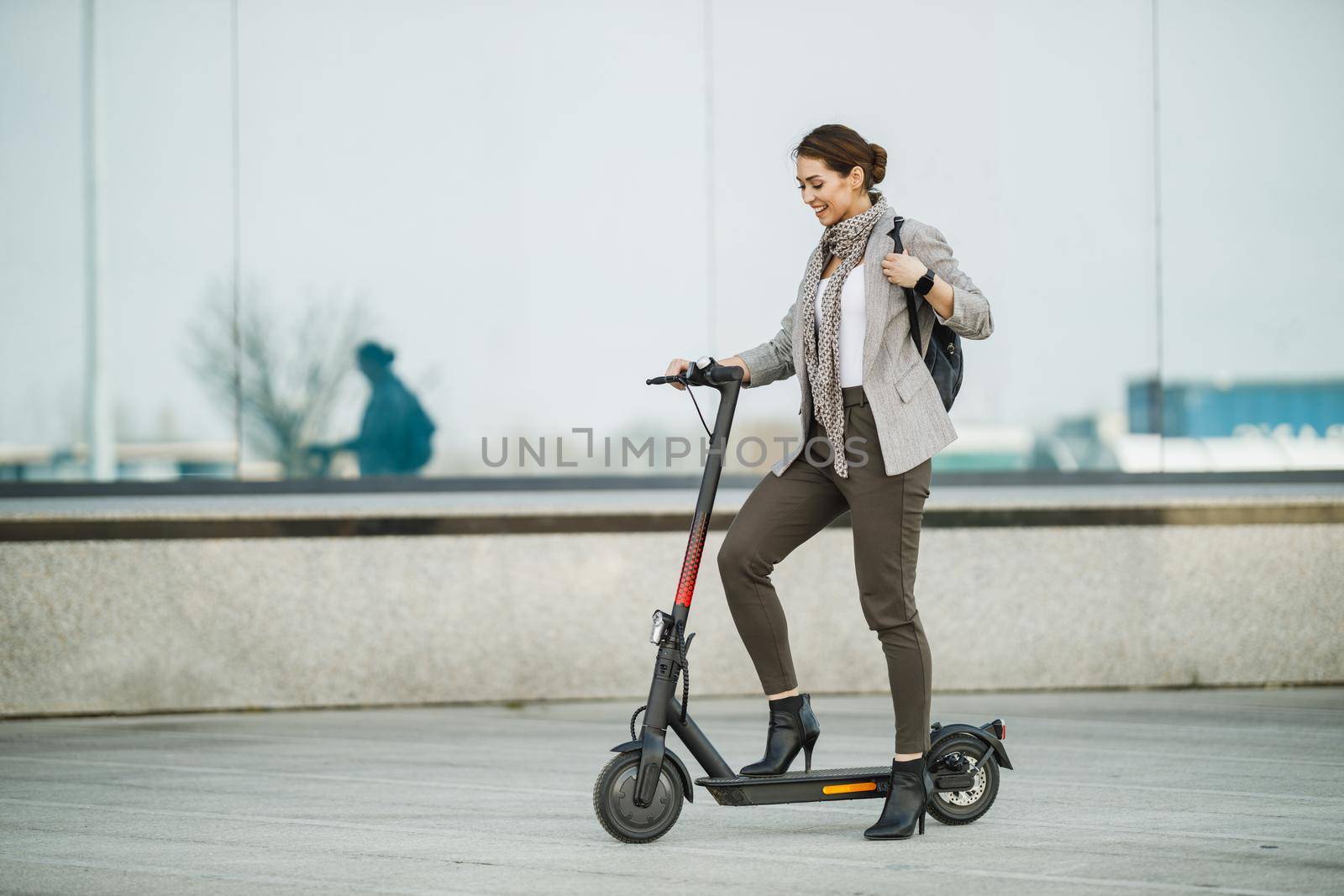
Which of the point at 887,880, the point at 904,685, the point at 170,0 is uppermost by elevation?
the point at 170,0

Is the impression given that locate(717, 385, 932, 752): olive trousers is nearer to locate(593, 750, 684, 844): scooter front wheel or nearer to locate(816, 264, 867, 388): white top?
locate(816, 264, 867, 388): white top

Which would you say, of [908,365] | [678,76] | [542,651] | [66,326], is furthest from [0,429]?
[908,365]

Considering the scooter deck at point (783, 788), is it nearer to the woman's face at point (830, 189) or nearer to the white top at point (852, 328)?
the white top at point (852, 328)

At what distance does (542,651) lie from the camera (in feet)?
23.1

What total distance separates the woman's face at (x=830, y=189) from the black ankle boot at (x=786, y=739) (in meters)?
1.35

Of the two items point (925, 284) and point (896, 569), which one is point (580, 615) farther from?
point (925, 284)

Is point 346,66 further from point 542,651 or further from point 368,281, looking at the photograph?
point 542,651

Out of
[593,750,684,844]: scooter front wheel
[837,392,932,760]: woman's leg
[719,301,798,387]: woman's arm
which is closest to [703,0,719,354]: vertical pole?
[719,301,798,387]: woman's arm

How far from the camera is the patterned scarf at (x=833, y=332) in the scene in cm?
406

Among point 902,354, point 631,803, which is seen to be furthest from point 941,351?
point 631,803

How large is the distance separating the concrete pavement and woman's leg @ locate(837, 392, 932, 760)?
0.37m

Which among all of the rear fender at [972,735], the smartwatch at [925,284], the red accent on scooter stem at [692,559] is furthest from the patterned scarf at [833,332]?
the rear fender at [972,735]

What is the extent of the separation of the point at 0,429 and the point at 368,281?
195cm

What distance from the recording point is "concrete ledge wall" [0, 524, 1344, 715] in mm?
6824
